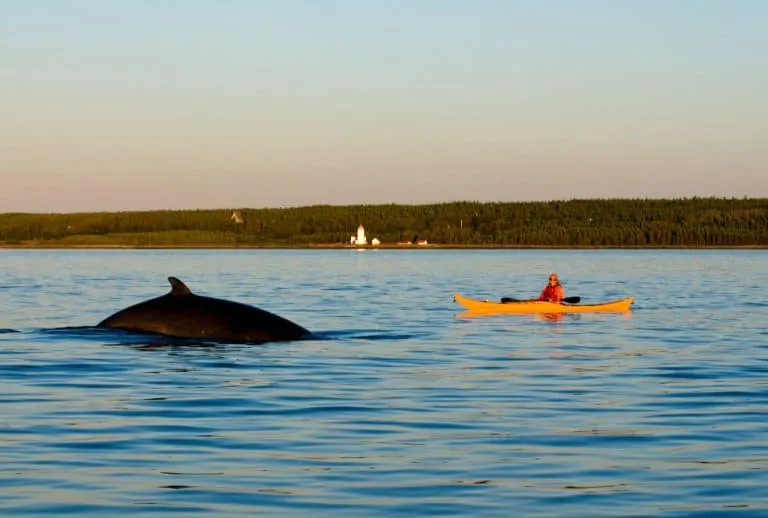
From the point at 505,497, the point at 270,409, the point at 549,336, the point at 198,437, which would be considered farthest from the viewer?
the point at 549,336

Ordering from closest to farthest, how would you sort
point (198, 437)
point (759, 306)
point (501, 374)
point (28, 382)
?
point (198, 437) → point (28, 382) → point (501, 374) → point (759, 306)

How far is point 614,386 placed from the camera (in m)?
23.8

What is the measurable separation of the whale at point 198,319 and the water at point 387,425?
17.8 inches

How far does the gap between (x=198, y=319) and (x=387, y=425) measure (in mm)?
10100

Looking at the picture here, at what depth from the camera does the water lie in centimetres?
1374

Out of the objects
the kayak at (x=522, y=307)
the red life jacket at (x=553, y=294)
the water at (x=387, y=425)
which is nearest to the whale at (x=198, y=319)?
the water at (x=387, y=425)

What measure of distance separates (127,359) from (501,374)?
652cm

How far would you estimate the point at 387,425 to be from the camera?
61.3 ft

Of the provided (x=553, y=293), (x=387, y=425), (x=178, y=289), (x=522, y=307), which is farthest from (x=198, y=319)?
(x=553, y=293)

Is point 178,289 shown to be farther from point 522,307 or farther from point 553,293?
point 553,293

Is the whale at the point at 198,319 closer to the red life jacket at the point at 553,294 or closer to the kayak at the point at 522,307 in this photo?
the kayak at the point at 522,307

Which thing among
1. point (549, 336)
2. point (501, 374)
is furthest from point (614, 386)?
point (549, 336)

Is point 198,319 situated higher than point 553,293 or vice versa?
point 198,319

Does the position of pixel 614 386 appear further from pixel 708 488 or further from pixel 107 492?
pixel 107 492
